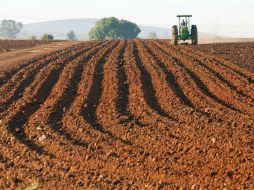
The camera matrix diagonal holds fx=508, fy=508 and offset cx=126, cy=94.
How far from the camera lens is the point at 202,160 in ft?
24.0

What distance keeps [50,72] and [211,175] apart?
10693 millimetres

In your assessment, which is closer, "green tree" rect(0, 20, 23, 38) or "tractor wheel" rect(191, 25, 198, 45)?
"tractor wheel" rect(191, 25, 198, 45)

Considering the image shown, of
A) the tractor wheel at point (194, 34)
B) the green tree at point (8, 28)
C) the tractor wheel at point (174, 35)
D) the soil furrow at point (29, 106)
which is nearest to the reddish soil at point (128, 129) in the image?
the soil furrow at point (29, 106)

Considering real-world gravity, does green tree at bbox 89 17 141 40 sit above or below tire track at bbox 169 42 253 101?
below

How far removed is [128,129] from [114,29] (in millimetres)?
95169

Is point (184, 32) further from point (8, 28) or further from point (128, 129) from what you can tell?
point (8, 28)

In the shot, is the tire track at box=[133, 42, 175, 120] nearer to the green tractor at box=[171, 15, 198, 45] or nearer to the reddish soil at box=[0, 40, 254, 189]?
the reddish soil at box=[0, 40, 254, 189]

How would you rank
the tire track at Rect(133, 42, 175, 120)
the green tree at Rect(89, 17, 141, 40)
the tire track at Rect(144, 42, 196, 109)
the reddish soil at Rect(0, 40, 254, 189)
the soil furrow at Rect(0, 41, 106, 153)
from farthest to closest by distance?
the green tree at Rect(89, 17, 141, 40)
the tire track at Rect(144, 42, 196, 109)
the tire track at Rect(133, 42, 175, 120)
the soil furrow at Rect(0, 41, 106, 153)
the reddish soil at Rect(0, 40, 254, 189)

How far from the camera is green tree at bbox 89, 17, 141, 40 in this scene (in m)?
102

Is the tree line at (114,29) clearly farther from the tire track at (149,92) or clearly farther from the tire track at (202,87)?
the tire track at (149,92)

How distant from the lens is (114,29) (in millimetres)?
103438

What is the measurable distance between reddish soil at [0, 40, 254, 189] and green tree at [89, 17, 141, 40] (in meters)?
85.7

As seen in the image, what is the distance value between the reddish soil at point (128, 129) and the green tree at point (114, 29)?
281 ft

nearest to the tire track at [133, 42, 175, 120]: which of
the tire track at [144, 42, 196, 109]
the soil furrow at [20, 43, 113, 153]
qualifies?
the tire track at [144, 42, 196, 109]
